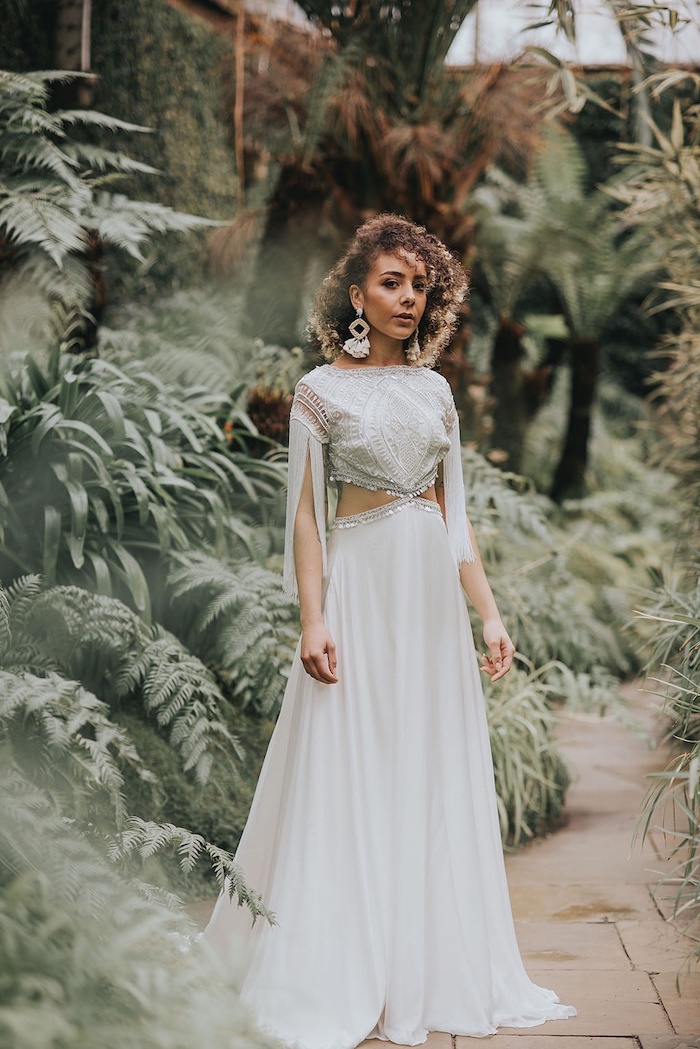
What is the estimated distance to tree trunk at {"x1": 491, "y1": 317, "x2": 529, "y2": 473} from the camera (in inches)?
375

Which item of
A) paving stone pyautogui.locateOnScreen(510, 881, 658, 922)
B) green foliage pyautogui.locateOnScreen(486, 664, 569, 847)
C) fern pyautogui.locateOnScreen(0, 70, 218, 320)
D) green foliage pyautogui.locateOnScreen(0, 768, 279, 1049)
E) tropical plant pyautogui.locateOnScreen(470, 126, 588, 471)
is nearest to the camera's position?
green foliage pyautogui.locateOnScreen(0, 768, 279, 1049)

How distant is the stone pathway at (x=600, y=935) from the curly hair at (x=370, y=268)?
156 cm

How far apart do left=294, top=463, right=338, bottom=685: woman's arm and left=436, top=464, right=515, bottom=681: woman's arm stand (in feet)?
1.31

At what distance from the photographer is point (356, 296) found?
2.92m

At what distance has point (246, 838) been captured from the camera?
2992mm

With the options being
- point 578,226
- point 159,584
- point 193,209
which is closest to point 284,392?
point 159,584

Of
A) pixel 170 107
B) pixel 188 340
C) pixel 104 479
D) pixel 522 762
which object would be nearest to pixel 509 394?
pixel 170 107

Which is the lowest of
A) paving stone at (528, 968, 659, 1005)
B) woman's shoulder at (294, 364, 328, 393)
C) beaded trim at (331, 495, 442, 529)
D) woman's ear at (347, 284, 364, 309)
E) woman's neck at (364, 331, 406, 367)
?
paving stone at (528, 968, 659, 1005)

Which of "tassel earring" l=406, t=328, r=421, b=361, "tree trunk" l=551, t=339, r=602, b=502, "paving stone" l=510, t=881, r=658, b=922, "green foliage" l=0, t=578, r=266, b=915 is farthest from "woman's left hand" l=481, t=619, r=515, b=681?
"tree trunk" l=551, t=339, r=602, b=502

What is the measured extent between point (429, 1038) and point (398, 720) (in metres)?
0.75

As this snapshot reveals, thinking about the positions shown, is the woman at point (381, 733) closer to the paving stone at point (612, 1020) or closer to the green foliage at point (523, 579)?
the paving stone at point (612, 1020)

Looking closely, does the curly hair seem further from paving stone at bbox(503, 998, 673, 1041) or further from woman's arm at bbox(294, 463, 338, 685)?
paving stone at bbox(503, 998, 673, 1041)

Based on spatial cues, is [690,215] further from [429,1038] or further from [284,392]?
[429,1038]

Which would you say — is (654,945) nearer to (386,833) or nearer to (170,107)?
(386,833)
